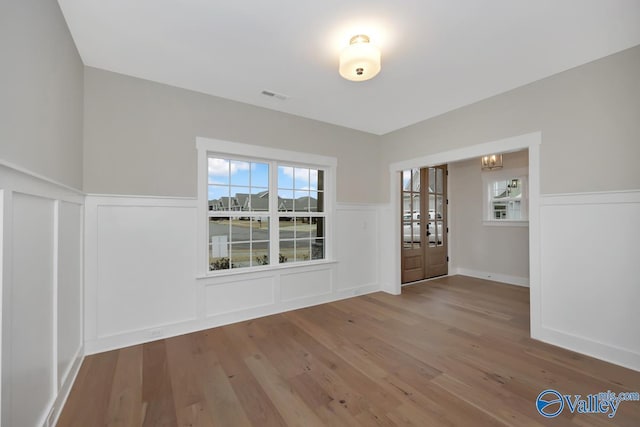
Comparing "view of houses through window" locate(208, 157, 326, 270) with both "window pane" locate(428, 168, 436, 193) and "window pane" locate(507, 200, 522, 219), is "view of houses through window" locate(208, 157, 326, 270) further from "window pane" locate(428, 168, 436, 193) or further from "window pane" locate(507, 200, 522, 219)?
"window pane" locate(507, 200, 522, 219)

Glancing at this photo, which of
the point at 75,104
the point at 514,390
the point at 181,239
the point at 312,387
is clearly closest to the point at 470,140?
the point at 514,390

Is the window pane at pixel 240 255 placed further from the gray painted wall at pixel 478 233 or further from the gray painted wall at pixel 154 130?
the gray painted wall at pixel 478 233

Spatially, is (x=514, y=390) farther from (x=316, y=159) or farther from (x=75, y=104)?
(x=75, y=104)

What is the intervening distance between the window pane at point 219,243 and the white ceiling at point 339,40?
5.08 ft

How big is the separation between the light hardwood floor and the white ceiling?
274cm

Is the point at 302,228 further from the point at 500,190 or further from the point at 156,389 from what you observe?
the point at 500,190

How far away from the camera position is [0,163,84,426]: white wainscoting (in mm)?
1174

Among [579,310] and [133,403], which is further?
[579,310]

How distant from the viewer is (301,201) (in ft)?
13.2

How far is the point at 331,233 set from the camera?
417cm

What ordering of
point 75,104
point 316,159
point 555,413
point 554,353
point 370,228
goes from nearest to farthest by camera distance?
point 555,413
point 75,104
point 554,353
point 316,159
point 370,228

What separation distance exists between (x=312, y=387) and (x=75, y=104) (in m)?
3.04

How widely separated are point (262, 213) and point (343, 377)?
85.8 inches

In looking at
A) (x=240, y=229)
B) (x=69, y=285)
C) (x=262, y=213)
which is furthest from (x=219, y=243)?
(x=69, y=285)
